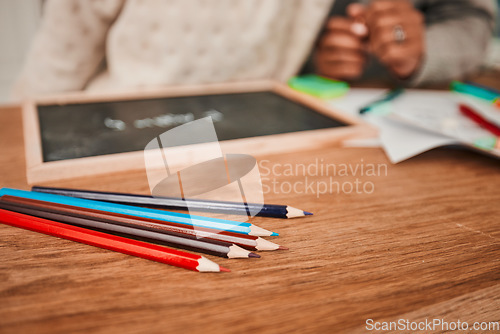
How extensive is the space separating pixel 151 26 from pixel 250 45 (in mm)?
217

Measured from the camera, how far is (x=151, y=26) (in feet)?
2.42

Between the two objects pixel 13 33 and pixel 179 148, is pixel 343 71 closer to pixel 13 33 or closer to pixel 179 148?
pixel 179 148

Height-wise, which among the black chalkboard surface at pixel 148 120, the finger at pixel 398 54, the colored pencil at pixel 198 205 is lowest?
the colored pencil at pixel 198 205

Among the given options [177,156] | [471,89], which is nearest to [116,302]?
[177,156]

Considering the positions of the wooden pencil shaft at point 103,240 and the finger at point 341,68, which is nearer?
the wooden pencil shaft at point 103,240

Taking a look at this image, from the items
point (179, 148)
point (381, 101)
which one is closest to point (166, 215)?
point (179, 148)

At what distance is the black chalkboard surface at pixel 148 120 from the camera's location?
0.45m

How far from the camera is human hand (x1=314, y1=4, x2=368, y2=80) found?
0.81 m

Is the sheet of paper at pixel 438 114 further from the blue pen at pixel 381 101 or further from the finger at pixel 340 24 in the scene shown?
the finger at pixel 340 24

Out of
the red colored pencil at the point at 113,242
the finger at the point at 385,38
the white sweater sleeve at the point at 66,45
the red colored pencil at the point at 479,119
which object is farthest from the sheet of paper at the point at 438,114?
the white sweater sleeve at the point at 66,45

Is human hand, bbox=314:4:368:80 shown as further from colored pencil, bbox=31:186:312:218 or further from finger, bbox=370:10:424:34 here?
Answer: colored pencil, bbox=31:186:312:218

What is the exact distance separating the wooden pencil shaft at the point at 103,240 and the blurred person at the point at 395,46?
670 millimetres

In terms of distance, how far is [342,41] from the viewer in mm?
811

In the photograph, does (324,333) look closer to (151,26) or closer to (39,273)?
(39,273)
